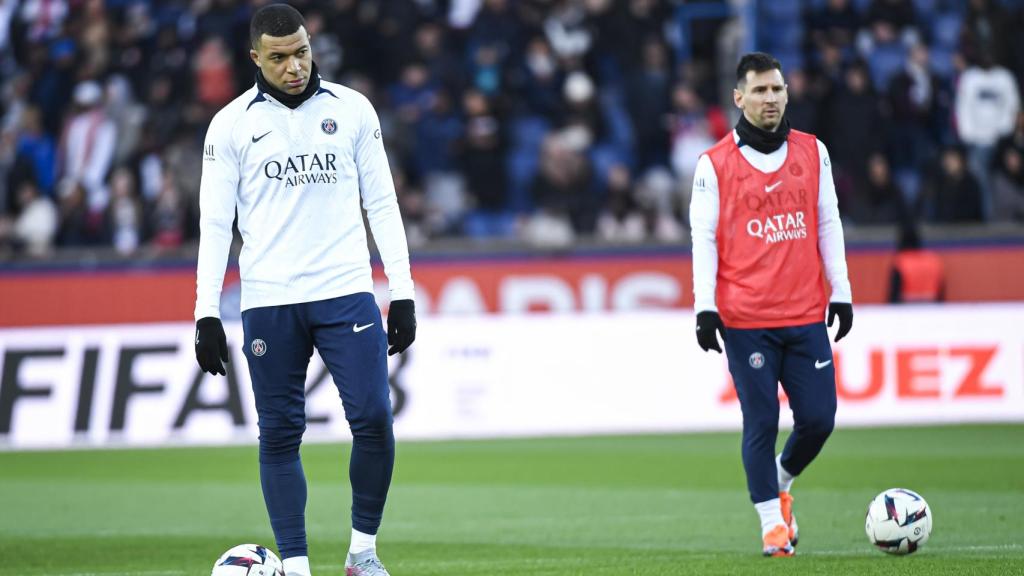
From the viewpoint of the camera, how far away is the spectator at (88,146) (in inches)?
842

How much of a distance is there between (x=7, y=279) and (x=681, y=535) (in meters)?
12.1

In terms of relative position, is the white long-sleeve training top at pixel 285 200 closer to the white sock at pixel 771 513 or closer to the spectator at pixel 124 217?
the white sock at pixel 771 513

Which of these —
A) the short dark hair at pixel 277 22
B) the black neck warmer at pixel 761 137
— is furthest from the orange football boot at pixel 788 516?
the short dark hair at pixel 277 22

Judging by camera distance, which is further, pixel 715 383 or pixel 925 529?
pixel 715 383

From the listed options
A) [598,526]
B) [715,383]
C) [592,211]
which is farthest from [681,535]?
[592,211]

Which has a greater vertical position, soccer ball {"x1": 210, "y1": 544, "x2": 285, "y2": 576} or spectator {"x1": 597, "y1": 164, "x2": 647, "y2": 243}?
spectator {"x1": 597, "y1": 164, "x2": 647, "y2": 243}

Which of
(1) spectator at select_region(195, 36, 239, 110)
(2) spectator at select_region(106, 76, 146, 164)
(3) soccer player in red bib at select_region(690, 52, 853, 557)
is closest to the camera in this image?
(3) soccer player in red bib at select_region(690, 52, 853, 557)

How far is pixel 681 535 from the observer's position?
33.0ft

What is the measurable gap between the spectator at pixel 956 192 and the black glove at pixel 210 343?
14421 millimetres

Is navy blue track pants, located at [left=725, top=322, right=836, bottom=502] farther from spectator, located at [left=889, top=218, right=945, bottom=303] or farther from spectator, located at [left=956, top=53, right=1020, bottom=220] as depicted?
spectator, located at [left=956, top=53, right=1020, bottom=220]

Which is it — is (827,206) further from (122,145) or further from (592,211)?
(122,145)

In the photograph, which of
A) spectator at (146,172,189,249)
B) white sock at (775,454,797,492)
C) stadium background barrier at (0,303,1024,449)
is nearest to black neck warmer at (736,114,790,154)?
white sock at (775,454,797,492)

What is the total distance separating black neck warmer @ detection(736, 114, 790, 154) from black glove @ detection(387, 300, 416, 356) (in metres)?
2.22

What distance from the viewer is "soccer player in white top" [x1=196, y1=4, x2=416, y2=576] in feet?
24.0
